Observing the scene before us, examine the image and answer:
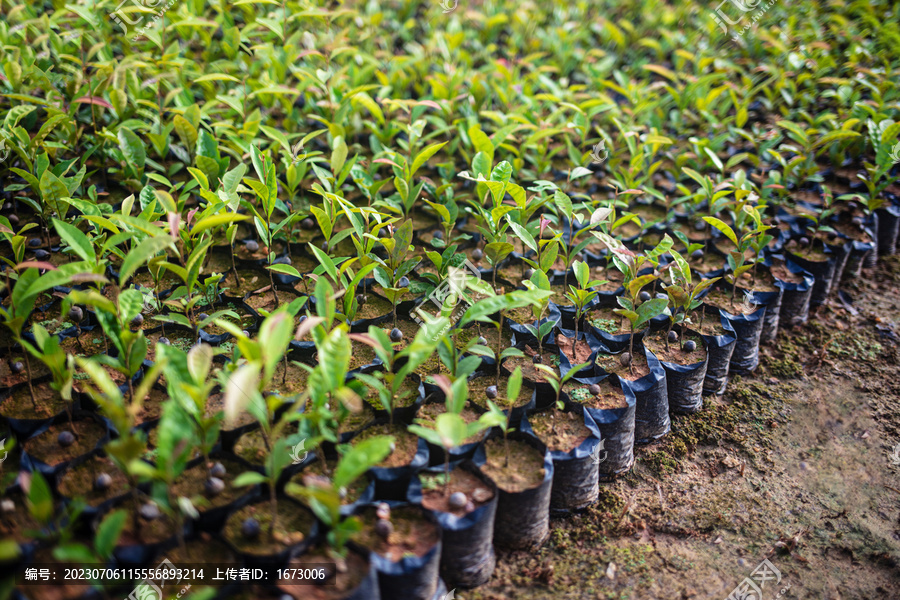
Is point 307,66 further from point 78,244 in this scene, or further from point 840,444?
point 840,444

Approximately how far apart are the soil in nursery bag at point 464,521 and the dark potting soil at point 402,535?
0.15 feet

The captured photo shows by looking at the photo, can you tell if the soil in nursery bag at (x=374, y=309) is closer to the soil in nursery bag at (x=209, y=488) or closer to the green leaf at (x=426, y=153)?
the green leaf at (x=426, y=153)

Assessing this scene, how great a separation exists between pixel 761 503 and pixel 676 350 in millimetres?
687

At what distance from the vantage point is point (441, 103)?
339 cm

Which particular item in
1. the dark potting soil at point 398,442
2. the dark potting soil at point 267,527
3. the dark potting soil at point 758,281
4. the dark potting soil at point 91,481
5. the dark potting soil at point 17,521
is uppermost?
the dark potting soil at point 758,281

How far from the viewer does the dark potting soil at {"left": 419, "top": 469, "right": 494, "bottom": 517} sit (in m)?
1.89

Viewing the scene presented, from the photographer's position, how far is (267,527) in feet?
5.86

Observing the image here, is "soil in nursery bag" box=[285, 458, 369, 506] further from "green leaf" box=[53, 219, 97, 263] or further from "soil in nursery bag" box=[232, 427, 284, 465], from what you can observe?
"green leaf" box=[53, 219, 97, 263]

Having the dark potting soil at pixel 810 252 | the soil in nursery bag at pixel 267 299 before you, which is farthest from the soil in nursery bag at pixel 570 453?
the dark potting soil at pixel 810 252

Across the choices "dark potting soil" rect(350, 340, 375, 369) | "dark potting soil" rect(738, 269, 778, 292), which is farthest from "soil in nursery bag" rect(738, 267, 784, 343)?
"dark potting soil" rect(350, 340, 375, 369)

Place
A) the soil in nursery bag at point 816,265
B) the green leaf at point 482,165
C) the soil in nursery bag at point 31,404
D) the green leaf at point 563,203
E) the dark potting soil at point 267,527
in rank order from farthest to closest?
1. the soil in nursery bag at point 816,265
2. the green leaf at point 482,165
3. the green leaf at point 563,203
4. the soil in nursery bag at point 31,404
5. the dark potting soil at point 267,527

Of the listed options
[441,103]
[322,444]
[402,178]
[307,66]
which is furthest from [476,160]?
[307,66]

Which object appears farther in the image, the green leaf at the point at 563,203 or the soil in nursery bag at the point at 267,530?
the green leaf at the point at 563,203

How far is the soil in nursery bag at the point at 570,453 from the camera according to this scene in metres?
2.11
